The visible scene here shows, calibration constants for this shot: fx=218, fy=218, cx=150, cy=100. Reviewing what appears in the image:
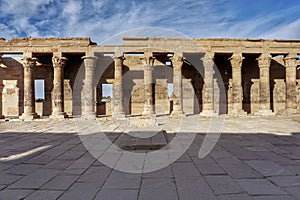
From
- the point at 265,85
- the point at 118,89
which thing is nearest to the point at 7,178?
the point at 118,89

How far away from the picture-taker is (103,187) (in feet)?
11.7

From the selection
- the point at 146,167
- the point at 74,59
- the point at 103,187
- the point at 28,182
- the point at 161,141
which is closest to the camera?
the point at 103,187

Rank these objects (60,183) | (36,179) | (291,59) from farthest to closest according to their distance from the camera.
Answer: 1. (291,59)
2. (36,179)
3. (60,183)

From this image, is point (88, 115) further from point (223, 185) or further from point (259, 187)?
point (259, 187)

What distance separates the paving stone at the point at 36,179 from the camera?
11.9ft

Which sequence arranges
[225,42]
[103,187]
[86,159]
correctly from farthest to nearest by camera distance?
1. [225,42]
2. [86,159]
3. [103,187]

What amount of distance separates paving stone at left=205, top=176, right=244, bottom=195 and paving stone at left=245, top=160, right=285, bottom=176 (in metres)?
0.84

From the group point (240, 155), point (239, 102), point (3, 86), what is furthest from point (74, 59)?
point (240, 155)

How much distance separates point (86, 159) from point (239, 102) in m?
14.4

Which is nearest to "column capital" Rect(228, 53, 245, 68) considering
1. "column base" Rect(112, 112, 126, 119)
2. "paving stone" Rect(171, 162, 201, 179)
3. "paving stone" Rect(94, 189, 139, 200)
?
"column base" Rect(112, 112, 126, 119)

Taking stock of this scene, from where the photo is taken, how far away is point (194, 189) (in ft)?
11.2

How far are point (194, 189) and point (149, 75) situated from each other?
521 inches

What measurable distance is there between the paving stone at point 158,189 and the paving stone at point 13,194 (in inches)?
69.2

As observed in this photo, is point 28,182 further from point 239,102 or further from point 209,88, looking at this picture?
point 239,102
